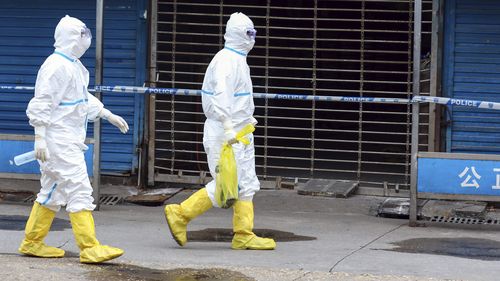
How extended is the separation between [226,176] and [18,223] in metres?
2.56

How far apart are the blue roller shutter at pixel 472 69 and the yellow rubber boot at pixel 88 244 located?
496 centimetres

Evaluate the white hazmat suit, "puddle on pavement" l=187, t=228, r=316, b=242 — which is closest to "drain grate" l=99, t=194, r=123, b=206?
"puddle on pavement" l=187, t=228, r=316, b=242

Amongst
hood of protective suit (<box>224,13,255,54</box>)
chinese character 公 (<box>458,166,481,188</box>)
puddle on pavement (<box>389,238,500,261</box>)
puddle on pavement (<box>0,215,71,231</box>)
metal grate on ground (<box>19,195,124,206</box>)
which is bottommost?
puddle on pavement (<box>0,215,71,231</box>)

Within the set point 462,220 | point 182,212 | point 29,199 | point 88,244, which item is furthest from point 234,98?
point 29,199

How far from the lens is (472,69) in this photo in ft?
38.1

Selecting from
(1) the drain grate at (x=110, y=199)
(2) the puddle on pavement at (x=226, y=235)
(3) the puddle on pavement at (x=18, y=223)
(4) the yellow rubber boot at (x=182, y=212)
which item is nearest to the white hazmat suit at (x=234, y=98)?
(4) the yellow rubber boot at (x=182, y=212)

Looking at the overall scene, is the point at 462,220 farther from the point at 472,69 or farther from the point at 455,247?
the point at 472,69

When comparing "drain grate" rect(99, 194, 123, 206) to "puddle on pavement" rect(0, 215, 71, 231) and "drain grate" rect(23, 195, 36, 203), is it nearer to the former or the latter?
"drain grate" rect(23, 195, 36, 203)

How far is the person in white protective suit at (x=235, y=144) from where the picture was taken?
351 inches

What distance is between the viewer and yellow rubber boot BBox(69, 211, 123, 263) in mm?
8102

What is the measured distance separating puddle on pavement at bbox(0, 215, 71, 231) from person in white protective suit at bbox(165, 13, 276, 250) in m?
1.53

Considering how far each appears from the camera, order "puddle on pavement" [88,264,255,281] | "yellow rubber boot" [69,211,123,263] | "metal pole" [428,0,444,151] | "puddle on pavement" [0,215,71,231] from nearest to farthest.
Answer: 1. "puddle on pavement" [88,264,255,281]
2. "yellow rubber boot" [69,211,123,263]
3. "puddle on pavement" [0,215,71,231]
4. "metal pole" [428,0,444,151]

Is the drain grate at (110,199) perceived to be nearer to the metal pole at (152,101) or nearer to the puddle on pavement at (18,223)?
the metal pole at (152,101)

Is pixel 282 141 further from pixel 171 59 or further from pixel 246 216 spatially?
pixel 246 216
